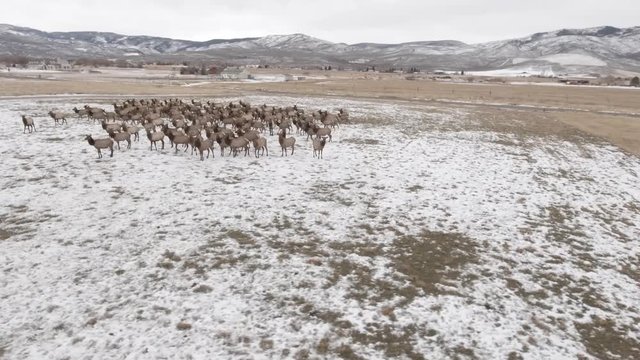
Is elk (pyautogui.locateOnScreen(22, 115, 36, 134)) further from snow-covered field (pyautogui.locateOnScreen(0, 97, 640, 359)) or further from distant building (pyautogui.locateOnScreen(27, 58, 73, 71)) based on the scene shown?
distant building (pyautogui.locateOnScreen(27, 58, 73, 71))

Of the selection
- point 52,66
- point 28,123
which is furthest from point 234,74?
point 28,123

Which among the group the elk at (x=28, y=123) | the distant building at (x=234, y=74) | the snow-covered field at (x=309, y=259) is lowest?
the snow-covered field at (x=309, y=259)

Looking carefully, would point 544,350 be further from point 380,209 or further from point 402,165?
point 402,165

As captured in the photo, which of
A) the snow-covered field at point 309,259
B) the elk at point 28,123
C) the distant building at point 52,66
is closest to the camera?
the snow-covered field at point 309,259

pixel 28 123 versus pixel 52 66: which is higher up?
pixel 52 66

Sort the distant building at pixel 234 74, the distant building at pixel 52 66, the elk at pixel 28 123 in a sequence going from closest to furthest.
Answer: the elk at pixel 28 123 → the distant building at pixel 234 74 → the distant building at pixel 52 66

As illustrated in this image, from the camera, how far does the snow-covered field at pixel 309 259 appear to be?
8.48 meters

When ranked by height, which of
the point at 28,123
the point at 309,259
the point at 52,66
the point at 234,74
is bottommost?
the point at 309,259

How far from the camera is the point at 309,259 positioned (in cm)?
1141

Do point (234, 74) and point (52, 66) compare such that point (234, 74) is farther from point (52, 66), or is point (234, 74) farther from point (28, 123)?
point (28, 123)

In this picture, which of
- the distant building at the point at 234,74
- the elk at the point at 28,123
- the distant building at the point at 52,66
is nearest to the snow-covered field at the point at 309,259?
the elk at the point at 28,123

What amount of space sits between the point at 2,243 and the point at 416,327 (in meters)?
10.5

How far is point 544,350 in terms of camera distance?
836cm

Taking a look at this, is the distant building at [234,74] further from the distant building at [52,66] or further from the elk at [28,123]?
the elk at [28,123]
